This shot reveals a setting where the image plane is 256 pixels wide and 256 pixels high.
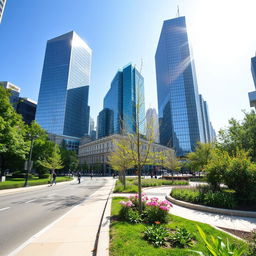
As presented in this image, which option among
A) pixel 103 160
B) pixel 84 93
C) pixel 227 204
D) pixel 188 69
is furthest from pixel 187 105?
pixel 227 204

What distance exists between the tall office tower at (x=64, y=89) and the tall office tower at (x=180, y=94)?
73.9m

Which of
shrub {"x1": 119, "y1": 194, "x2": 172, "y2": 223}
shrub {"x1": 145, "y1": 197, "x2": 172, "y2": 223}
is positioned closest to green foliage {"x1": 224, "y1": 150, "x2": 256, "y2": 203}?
shrub {"x1": 119, "y1": 194, "x2": 172, "y2": 223}

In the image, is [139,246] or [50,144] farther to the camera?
[50,144]

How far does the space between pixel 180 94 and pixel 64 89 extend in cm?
9127

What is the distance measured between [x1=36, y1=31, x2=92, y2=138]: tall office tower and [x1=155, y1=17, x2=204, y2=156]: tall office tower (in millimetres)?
73922

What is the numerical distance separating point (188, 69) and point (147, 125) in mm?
122703

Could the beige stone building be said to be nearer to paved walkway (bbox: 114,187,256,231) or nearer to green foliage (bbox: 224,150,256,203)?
green foliage (bbox: 224,150,256,203)

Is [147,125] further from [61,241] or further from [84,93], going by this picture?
[84,93]

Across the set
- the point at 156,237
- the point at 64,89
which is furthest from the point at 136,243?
the point at 64,89

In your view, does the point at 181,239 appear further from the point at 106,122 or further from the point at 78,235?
the point at 106,122

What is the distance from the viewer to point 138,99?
7551mm

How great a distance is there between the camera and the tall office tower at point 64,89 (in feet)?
374

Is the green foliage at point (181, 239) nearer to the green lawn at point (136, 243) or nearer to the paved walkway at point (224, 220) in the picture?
the green lawn at point (136, 243)

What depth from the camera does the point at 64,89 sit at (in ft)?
385
